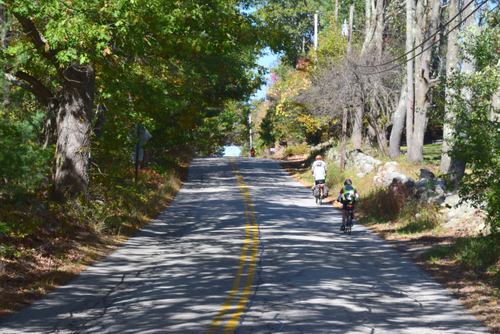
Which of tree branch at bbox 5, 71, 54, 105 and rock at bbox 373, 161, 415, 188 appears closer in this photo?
tree branch at bbox 5, 71, 54, 105

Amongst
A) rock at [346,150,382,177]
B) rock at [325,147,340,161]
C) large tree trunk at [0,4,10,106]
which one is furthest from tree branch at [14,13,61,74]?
rock at [325,147,340,161]

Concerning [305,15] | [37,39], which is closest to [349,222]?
[37,39]

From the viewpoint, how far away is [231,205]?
91.1ft

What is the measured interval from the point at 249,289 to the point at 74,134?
828 cm

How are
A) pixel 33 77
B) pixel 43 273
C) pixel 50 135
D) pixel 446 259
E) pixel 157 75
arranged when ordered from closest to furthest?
pixel 43 273 < pixel 446 259 < pixel 33 77 < pixel 50 135 < pixel 157 75

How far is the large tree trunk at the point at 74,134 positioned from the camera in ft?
58.9

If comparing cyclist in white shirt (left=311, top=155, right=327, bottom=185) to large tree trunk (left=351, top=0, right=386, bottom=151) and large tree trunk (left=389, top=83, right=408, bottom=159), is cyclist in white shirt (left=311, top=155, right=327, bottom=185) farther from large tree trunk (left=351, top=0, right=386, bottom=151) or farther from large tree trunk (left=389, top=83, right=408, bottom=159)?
large tree trunk (left=351, top=0, right=386, bottom=151)

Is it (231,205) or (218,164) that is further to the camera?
(218,164)

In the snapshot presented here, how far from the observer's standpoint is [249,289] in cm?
1179

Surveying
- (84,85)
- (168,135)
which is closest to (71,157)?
(84,85)

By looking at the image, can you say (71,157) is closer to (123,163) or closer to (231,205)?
(123,163)

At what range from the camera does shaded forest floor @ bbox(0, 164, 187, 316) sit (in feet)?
38.9

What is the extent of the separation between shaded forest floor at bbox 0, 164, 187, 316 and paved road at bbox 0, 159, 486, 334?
0.38 metres

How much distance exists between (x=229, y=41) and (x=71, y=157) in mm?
5032
